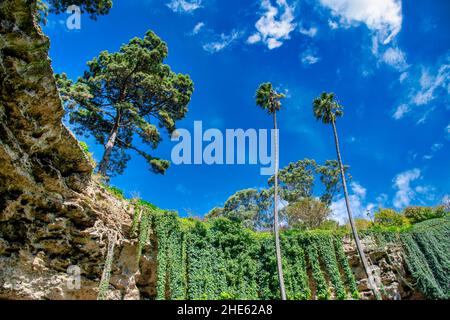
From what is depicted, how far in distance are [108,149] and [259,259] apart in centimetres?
1188

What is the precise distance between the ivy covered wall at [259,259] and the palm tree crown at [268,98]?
955 cm

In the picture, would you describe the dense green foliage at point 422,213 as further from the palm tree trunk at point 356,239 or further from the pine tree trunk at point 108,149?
the pine tree trunk at point 108,149

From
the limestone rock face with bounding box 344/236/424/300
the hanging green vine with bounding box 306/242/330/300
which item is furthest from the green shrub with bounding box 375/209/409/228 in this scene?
the hanging green vine with bounding box 306/242/330/300

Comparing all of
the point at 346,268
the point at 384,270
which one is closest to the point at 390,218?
the point at 384,270

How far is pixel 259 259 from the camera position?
64.3ft

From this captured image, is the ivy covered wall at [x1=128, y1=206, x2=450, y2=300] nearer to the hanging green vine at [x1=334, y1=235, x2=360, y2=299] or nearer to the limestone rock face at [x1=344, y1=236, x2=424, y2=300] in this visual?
the hanging green vine at [x1=334, y1=235, x2=360, y2=299]

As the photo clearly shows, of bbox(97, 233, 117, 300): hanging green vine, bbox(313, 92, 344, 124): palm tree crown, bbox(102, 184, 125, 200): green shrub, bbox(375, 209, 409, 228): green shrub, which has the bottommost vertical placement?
bbox(97, 233, 117, 300): hanging green vine

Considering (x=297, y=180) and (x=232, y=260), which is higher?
(x=297, y=180)

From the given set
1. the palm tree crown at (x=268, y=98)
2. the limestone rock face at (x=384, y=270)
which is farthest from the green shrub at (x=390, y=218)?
the palm tree crown at (x=268, y=98)

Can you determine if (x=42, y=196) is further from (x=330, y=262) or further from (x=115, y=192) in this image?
(x=330, y=262)

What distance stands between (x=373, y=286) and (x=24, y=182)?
1863 cm

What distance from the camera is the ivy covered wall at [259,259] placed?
1634cm

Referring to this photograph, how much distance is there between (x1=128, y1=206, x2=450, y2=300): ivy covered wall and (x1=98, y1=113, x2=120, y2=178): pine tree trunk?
4.74m

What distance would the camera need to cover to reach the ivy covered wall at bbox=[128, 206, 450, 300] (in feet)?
53.6
